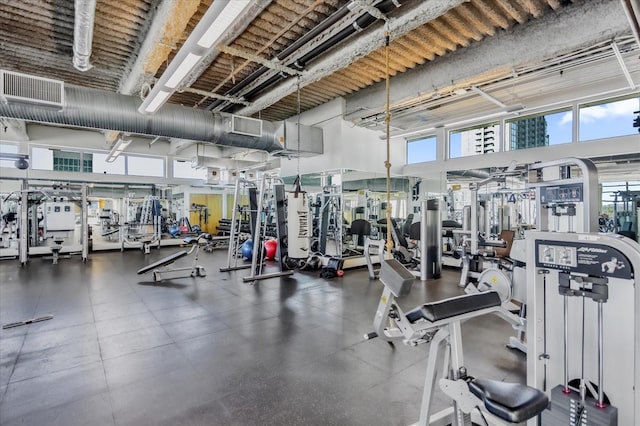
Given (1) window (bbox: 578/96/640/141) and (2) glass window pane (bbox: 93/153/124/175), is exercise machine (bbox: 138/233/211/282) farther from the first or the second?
(1) window (bbox: 578/96/640/141)

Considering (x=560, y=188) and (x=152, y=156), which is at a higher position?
(x=152, y=156)

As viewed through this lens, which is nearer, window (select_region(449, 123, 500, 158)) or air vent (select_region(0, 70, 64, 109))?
air vent (select_region(0, 70, 64, 109))

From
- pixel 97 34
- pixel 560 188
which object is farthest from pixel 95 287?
pixel 560 188

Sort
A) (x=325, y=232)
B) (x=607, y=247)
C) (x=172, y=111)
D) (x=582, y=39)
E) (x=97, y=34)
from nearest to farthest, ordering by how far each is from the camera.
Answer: (x=607, y=247)
(x=582, y=39)
(x=97, y=34)
(x=172, y=111)
(x=325, y=232)

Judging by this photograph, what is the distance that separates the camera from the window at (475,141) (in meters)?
7.43

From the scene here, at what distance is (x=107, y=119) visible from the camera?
4.97 m

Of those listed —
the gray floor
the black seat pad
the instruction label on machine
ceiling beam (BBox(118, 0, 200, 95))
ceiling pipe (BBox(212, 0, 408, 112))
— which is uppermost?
ceiling pipe (BBox(212, 0, 408, 112))

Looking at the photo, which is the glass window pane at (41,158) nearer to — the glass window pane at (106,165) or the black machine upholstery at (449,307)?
the glass window pane at (106,165)

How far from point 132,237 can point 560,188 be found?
1270 centimetres

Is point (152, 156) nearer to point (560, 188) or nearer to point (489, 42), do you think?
point (489, 42)

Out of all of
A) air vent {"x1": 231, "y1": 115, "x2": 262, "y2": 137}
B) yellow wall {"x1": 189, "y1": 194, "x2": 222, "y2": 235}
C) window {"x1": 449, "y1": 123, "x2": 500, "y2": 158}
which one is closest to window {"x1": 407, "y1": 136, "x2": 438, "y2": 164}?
window {"x1": 449, "y1": 123, "x2": 500, "y2": 158}

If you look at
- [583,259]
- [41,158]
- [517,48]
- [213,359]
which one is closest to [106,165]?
[41,158]

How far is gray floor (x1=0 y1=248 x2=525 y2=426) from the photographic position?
221 cm

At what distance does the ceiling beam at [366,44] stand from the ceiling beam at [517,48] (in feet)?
4.99
